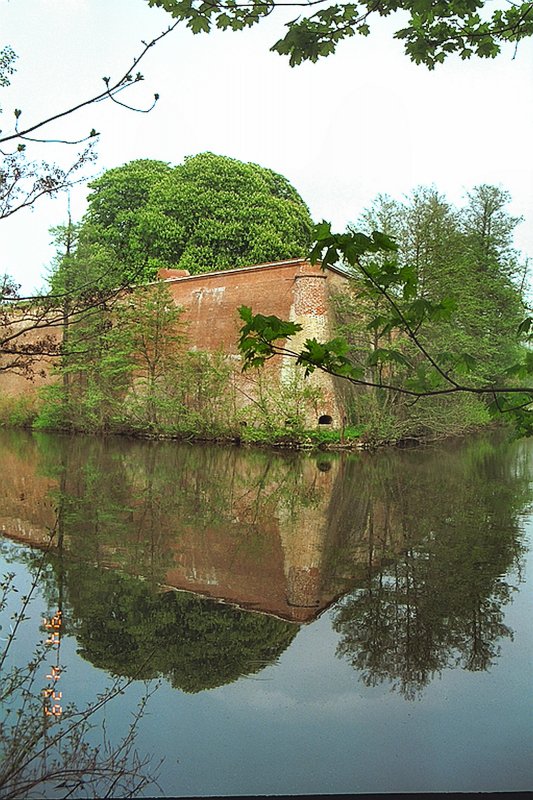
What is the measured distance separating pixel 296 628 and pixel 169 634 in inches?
35.1

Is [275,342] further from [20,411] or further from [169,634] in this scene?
[20,411]

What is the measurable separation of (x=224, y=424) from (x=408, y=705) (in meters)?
17.2

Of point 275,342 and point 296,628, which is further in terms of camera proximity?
point 275,342

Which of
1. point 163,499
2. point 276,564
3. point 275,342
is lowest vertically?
point 276,564

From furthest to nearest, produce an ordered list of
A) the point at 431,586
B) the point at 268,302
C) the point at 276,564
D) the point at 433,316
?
1. the point at 268,302
2. the point at 276,564
3. the point at 431,586
4. the point at 433,316

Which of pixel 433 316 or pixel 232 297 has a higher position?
Result: pixel 232 297

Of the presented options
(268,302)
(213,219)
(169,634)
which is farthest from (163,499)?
(213,219)

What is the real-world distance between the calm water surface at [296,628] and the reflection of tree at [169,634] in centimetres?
2

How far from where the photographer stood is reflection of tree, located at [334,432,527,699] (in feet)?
14.5

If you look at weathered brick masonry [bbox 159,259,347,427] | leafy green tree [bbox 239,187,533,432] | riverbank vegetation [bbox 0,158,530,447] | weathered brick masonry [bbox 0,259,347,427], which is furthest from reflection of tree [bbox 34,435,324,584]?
weathered brick masonry [bbox 159,259,347,427]

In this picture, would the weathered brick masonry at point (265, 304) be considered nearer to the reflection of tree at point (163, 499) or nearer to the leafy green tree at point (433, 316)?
the leafy green tree at point (433, 316)

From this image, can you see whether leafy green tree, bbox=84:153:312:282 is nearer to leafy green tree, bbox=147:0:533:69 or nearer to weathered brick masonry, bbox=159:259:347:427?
weathered brick masonry, bbox=159:259:347:427

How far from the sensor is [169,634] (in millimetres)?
4625

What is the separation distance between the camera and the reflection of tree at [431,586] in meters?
4.41
